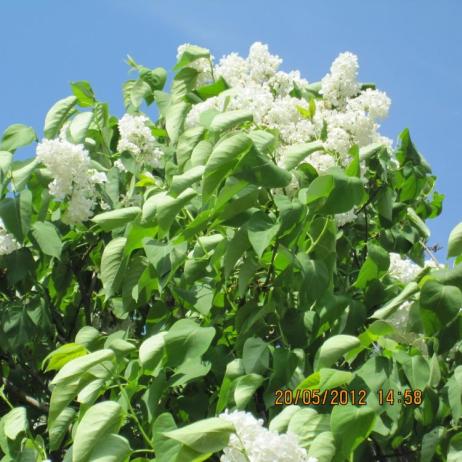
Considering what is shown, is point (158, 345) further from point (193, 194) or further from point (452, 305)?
point (452, 305)

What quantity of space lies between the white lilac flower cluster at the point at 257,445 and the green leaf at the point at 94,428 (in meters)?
0.37

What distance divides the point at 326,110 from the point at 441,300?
1036 mm

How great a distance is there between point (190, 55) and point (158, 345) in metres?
1.38

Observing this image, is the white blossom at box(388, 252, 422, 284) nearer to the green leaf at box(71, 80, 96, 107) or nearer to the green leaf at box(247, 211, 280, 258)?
the green leaf at box(247, 211, 280, 258)

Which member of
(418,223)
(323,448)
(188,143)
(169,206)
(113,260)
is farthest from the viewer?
(418,223)

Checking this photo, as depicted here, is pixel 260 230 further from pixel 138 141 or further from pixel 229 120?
pixel 138 141

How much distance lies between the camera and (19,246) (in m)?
2.77

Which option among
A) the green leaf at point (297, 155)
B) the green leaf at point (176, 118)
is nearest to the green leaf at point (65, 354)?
the green leaf at point (297, 155)

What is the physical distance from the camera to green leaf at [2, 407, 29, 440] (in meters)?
2.26

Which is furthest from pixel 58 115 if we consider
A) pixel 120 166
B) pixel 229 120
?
pixel 229 120

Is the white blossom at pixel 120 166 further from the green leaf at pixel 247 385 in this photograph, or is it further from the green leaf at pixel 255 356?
the green leaf at pixel 247 385

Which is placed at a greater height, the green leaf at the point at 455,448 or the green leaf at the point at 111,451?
the green leaf at the point at 455,448

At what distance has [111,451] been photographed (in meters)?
1.93

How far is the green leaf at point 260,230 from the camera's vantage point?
6.97 ft
